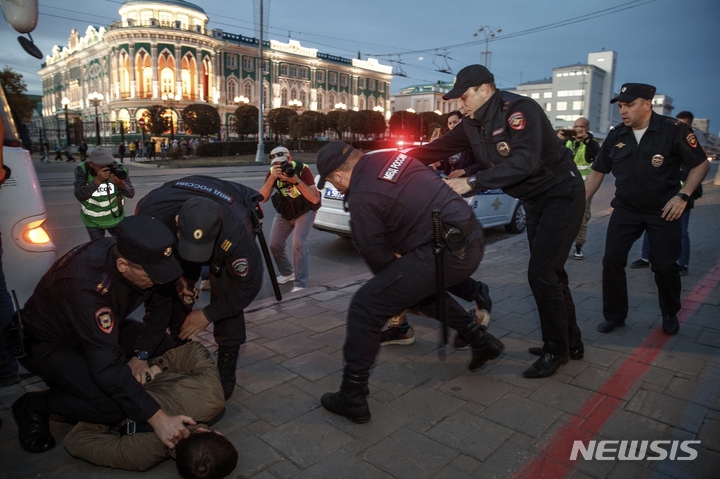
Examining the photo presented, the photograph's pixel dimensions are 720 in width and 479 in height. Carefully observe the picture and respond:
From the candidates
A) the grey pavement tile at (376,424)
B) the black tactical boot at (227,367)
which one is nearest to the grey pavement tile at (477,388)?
the grey pavement tile at (376,424)

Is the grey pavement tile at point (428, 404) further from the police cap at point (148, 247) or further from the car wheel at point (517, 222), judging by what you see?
the car wheel at point (517, 222)

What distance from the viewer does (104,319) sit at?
2.48 metres

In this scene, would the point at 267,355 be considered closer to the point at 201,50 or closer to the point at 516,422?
the point at 516,422

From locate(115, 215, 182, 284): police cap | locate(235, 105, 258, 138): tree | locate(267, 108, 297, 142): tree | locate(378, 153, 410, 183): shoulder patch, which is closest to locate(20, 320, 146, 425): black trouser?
locate(115, 215, 182, 284): police cap

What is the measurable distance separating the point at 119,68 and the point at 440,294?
69831mm

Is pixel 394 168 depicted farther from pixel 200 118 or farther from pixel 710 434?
pixel 200 118

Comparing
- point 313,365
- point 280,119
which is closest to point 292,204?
point 313,365

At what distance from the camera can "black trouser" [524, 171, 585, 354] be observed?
3.46 m

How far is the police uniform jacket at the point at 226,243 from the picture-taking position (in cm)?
304

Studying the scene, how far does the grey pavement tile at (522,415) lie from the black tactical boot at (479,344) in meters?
0.38

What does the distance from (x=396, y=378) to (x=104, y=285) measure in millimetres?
2026

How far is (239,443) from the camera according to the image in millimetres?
2834

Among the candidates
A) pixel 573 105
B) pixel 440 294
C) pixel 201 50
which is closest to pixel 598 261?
pixel 440 294

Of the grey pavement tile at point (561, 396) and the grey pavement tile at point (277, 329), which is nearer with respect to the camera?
the grey pavement tile at point (561, 396)
